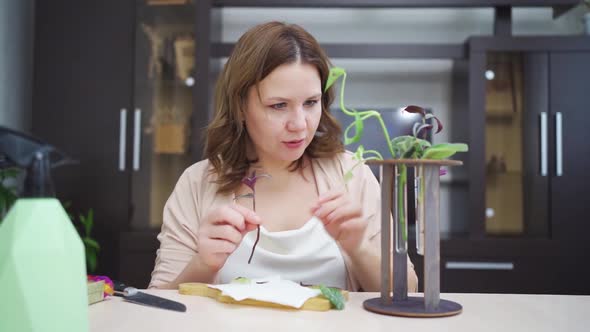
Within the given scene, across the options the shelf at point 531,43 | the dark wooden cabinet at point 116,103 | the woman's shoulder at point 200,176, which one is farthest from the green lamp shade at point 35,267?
the shelf at point 531,43

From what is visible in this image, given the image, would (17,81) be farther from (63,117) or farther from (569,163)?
(569,163)

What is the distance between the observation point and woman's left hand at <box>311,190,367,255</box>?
3.46ft

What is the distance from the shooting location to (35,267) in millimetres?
554

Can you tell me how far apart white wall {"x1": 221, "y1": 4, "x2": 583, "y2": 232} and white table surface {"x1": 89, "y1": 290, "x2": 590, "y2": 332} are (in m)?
2.62

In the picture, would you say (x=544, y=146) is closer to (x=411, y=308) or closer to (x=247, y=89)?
(x=247, y=89)

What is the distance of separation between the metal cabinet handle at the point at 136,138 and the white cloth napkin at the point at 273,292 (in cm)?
223

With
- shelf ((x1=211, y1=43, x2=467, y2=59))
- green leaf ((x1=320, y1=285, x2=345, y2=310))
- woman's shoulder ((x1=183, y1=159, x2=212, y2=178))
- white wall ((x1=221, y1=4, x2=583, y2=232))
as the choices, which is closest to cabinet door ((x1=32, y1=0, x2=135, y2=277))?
shelf ((x1=211, y1=43, x2=467, y2=59))

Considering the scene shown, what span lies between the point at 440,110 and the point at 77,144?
6.91ft

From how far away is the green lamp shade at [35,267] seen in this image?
55 centimetres

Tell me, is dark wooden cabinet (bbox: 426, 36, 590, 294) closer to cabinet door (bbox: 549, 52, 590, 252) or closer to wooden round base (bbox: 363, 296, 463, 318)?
cabinet door (bbox: 549, 52, 590, 252)

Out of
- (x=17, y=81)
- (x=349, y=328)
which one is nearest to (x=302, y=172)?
(x=349, y=328)

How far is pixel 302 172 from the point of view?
1614 mm

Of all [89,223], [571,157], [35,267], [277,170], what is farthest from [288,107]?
[571,157]

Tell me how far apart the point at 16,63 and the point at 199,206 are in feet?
7.36
